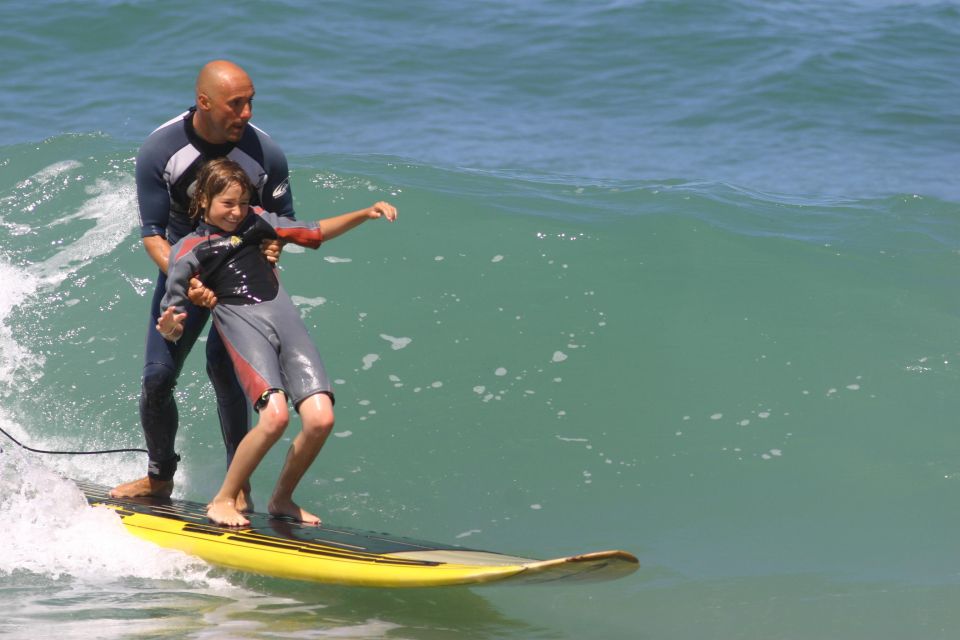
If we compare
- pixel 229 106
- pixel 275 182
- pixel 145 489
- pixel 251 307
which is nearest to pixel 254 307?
pixel 251 307

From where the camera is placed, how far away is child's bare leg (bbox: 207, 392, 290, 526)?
432cm

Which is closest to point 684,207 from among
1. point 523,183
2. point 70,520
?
point 523,183

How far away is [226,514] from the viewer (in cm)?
467

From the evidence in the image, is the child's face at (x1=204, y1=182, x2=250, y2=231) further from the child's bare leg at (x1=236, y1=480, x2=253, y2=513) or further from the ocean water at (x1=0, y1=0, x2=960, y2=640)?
the ocean water at (x1=0, y1=0, x2=960, y2=640)

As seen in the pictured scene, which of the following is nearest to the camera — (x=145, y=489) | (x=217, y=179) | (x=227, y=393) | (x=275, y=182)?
(x=217, y=179)

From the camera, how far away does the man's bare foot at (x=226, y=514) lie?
15.3 feet

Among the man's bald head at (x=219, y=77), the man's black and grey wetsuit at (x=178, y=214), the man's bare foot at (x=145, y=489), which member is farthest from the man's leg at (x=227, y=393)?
the man's bald head at (x=219, y=77)

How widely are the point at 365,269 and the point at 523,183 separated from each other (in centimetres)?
226

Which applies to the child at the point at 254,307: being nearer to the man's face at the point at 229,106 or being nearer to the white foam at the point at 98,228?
the man's face at the point at 229,106

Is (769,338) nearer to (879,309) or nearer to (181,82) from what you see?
(879,309)

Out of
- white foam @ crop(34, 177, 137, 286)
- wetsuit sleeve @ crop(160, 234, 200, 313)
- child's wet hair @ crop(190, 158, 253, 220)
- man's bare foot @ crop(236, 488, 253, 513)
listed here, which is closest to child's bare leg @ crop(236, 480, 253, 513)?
man's bare foot @ crop(236, 488, 253, 513)

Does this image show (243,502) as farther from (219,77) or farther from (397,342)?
(397,342)

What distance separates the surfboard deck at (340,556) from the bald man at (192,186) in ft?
0.97

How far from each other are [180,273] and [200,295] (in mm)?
122
